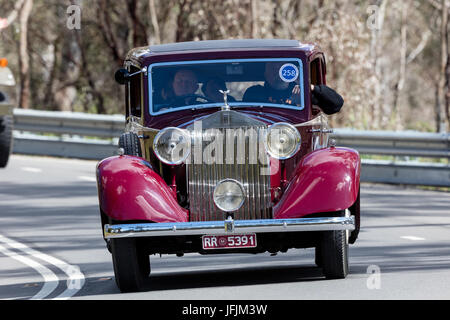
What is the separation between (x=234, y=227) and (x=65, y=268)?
115 inches

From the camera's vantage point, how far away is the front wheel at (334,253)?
9.31 meters

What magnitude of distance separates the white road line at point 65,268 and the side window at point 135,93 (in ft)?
5.18

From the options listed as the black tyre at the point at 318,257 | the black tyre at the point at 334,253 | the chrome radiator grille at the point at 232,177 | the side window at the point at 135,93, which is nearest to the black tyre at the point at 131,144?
the side window at the point at 135,93

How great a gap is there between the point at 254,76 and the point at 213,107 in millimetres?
492

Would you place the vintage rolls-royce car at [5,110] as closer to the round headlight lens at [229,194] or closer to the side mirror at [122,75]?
the side mirror at [122,75]

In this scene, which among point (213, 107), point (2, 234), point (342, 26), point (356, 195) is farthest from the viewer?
point (342, 26)

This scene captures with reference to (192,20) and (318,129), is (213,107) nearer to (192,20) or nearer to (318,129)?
(318,129)

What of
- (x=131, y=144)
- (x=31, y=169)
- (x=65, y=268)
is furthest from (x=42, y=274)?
(x=31, y=169)

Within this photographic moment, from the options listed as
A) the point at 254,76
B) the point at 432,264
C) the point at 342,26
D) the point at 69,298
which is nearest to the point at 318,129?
the point at 254,76

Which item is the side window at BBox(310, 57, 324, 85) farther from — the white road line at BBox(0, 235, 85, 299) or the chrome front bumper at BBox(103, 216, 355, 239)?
the white road line at BBox(0, 235, 85, 299)

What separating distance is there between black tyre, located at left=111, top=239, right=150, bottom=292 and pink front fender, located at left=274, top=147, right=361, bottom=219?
1167mm

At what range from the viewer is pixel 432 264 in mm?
10750

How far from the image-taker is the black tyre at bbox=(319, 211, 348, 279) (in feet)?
30.6

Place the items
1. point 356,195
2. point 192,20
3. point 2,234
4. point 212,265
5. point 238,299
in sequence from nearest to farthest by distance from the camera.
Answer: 1. point 238,299
2. point 356,195
3. point 212,265
4. point 2,234
5. point 192,20
